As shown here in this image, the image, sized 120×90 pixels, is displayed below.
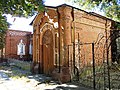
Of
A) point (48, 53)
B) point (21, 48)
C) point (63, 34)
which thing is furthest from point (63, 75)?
point (21, 48)

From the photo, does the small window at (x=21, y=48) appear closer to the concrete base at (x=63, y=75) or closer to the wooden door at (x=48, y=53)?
the wooden door at (x=48, y=53)

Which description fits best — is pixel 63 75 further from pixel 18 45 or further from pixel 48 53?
pixel 18 45

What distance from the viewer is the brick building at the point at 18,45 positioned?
85.4 feet

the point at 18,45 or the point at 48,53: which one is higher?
the point at 18,45

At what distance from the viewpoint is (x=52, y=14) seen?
46.3ft

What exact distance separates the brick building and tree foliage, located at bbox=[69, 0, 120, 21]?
13.6m

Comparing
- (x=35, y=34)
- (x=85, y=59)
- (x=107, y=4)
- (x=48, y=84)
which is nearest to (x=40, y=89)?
(x=48, y=84)

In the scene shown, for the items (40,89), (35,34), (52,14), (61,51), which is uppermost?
(52,14)

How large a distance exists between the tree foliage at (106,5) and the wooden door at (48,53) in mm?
3477

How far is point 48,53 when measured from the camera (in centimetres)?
1464

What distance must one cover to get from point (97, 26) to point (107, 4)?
2554 mm

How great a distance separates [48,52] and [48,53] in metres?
0.08

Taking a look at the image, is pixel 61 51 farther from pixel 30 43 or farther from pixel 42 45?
pixel 30 43

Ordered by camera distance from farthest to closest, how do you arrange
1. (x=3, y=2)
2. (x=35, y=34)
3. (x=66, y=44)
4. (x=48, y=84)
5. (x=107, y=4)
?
(x=35, y=34)
(x=107, y=4)
(x=66, y=44)
(x=48, y=84)
(x=3, y=2)
